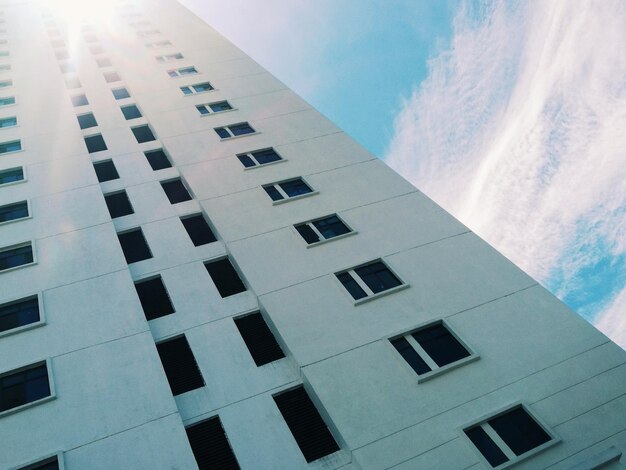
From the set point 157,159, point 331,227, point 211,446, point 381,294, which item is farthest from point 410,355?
point 157,159

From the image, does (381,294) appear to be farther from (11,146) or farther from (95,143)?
(11,146)

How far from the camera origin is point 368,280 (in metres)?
17.2

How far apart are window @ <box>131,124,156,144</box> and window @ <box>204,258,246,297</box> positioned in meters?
11.5

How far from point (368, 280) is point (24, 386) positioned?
11570 mm

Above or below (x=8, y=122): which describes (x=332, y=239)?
below

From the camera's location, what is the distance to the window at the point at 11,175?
2248 cm

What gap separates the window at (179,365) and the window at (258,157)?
10419mm

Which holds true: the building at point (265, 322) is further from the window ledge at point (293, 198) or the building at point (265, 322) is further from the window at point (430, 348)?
the window ledge at point (293, 198)

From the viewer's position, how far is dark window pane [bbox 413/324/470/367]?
1461cm

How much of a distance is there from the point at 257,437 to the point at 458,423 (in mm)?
5612

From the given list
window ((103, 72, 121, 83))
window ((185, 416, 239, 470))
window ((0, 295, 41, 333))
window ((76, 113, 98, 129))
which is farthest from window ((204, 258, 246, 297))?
window ((103, 72, 121, 83))

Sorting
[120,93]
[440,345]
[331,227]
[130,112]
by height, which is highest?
[120,93]

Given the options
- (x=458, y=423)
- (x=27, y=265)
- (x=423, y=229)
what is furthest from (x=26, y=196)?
(x=458, y=423)

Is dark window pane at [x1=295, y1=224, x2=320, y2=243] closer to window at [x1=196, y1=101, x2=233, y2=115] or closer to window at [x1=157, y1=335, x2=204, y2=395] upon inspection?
window at [x1=157, y1=335, x2=204, y2=395]
